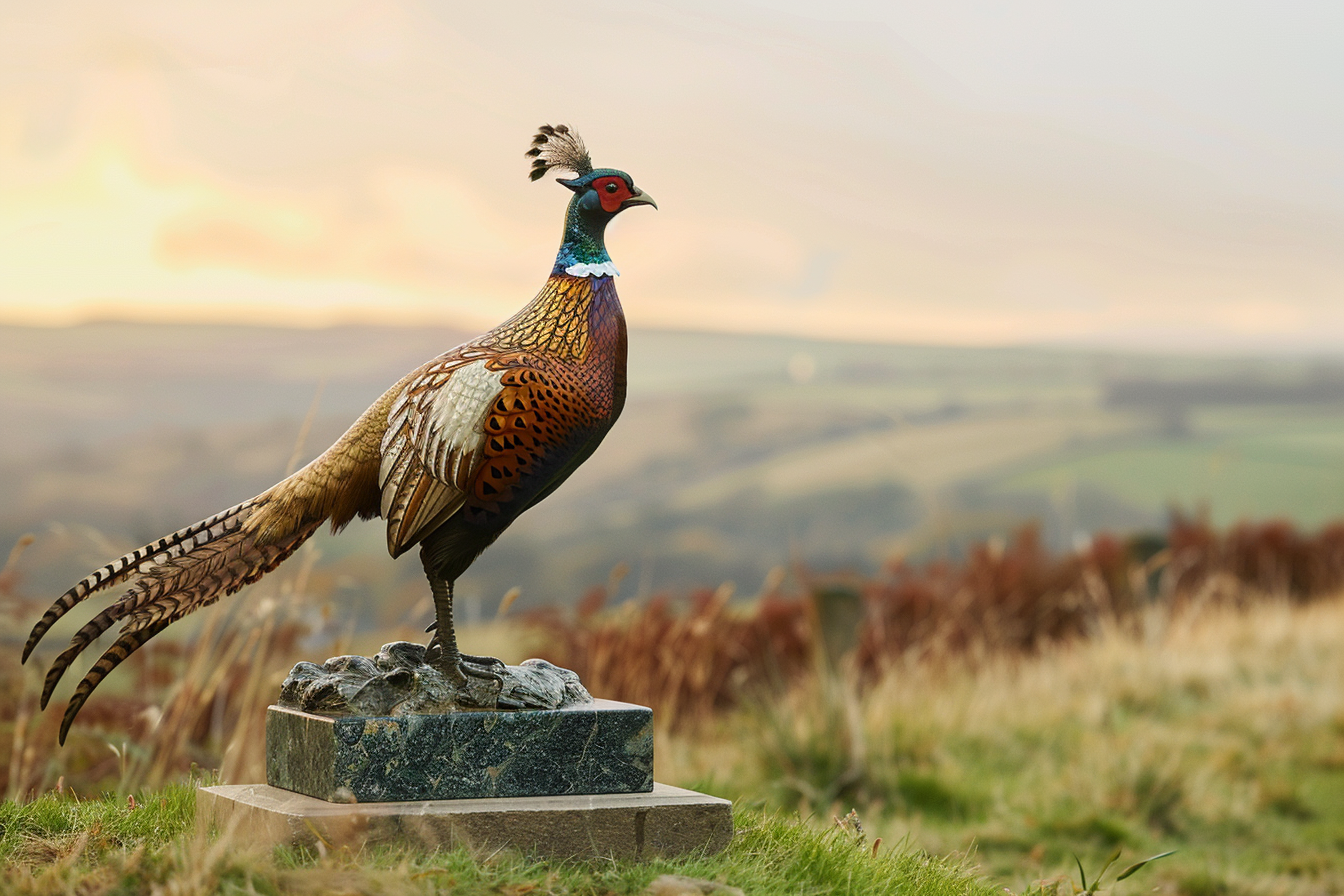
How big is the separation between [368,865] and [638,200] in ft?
7.24

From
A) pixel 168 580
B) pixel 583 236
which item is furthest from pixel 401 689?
pixel 583 236

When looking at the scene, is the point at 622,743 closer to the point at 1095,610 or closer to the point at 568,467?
the point at 568,467

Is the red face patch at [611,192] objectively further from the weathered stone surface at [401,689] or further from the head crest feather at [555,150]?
the weathered stone surface at [401,689]

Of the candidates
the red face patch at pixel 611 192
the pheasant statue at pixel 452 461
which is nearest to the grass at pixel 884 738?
the pheasant statue at pixel 452 461

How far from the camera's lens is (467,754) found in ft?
13.3

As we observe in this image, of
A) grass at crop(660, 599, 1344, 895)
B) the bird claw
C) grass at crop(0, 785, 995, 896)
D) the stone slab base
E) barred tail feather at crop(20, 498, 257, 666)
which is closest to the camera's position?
grass at crop(0, 785, 995, 896)

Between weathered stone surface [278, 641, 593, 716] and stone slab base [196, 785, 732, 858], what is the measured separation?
0.94 feet

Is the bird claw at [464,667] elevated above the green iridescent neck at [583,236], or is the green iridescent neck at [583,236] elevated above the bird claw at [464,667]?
the green iridescent neck at [583,236]

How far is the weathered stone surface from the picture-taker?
4.07 m

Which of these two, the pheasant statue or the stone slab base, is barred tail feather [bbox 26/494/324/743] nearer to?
the pheasant statue

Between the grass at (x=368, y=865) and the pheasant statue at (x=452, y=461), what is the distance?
48 cm

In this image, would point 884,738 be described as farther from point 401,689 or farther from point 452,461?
point 452,461

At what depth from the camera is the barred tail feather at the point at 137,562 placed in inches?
155

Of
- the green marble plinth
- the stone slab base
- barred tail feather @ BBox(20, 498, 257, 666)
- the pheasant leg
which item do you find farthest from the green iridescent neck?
the stone slab base
